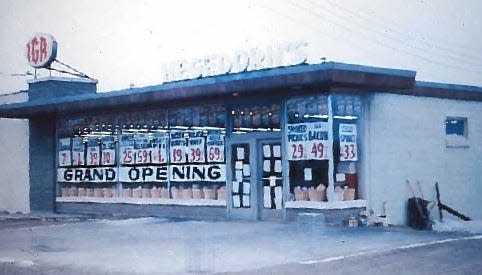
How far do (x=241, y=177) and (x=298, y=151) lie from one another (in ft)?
6.98

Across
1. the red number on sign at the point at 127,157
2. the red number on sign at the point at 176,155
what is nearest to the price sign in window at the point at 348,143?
the red number on sign at the point at 176,155

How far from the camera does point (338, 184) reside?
15.8 metres

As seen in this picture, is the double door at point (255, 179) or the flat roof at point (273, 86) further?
the double door at point (255, 179)

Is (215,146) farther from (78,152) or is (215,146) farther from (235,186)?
(78,152)

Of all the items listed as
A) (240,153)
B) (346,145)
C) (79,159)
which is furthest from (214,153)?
(79,159)

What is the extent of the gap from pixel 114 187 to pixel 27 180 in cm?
492

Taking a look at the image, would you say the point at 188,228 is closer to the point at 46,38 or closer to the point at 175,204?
the point at 175,204

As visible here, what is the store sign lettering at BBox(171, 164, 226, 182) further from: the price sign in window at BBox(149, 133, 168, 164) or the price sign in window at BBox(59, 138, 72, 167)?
the price sign in window at BBox(59, 138, 72, 167)

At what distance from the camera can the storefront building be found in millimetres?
15820

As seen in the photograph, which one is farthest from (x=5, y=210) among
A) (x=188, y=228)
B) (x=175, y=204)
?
(x=188, y=228)

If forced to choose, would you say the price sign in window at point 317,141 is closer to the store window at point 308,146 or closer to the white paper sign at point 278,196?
the store window at point 308,146

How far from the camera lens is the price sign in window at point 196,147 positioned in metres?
18.6

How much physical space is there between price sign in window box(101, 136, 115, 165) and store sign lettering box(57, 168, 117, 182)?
0.27 metres

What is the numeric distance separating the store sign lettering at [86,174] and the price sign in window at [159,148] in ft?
6.26
